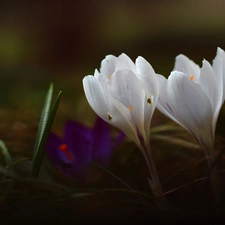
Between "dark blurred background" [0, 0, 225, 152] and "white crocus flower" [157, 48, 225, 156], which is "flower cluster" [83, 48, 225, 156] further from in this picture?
"dark blurred background" [0, 0, 225, 152]

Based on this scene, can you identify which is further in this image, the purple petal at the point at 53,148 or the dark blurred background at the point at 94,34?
the dark blurred background at the point at 94,34

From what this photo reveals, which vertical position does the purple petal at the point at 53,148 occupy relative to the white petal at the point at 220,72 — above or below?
below

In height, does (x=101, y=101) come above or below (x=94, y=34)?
below

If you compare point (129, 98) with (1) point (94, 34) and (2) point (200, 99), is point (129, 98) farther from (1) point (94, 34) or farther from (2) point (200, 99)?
(1) point (94, 34)

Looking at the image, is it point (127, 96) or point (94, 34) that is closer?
point (127, 96)

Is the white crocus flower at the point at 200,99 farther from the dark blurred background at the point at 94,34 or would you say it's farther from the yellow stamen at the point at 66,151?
the dark blurred background at the point at 94,34

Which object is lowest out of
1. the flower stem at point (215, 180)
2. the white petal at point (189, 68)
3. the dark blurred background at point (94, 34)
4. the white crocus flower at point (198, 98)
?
the flower stem at point (215, 180)

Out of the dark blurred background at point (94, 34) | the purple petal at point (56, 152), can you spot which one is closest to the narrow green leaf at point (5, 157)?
the purple petal at point (56, 152)

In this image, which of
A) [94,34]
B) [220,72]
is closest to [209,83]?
[220,72]
